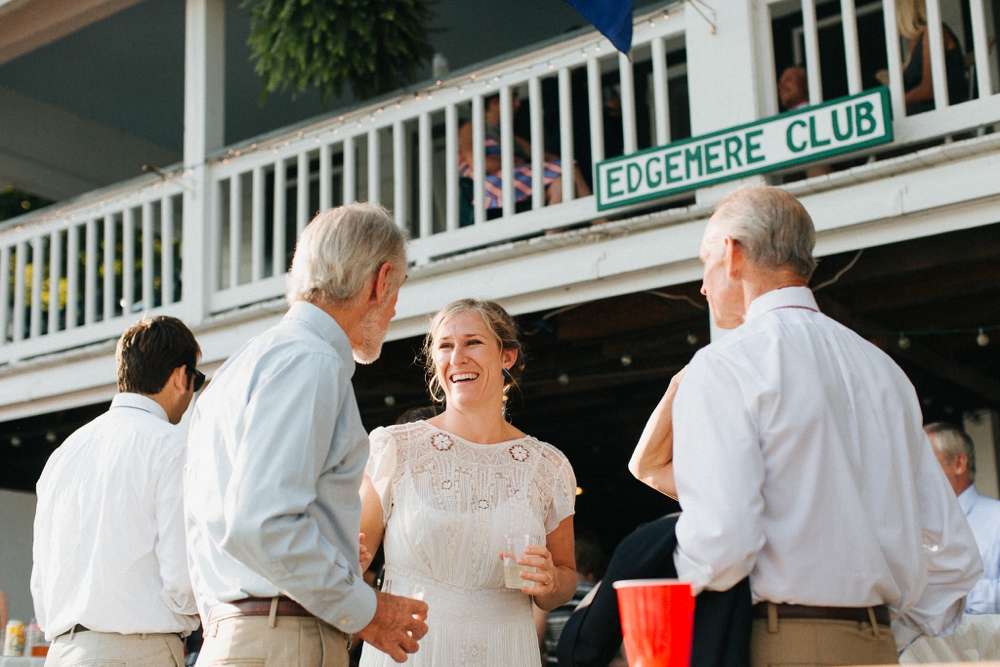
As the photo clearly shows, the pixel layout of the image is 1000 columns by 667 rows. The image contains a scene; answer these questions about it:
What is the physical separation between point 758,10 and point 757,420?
3.26 m

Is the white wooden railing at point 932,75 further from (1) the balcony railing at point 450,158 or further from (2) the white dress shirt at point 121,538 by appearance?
(2) the white dress shirt at point 121,538

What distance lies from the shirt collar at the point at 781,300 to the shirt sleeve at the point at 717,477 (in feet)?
0.62

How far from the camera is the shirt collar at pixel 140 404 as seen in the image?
3102mm

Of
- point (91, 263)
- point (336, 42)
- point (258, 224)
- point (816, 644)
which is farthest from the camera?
point (336, 42)

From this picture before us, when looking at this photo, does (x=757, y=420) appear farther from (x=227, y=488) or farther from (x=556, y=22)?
(x=556, y=22)

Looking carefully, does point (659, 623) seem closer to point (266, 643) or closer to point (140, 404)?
point (266, 643)

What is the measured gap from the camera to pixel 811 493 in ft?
6.13

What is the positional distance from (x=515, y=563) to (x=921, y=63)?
341 cm

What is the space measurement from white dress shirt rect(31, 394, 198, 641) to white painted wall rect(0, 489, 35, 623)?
7.30 m

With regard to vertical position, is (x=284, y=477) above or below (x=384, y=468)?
below

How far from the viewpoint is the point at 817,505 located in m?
1.87

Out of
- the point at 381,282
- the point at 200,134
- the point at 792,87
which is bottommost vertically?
the point at 381,282

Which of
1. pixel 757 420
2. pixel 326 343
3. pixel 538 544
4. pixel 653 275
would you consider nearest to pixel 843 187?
pixel 653 275

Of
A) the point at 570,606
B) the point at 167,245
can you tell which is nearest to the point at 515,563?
the point at 570,606
